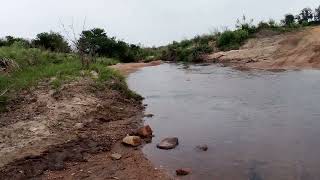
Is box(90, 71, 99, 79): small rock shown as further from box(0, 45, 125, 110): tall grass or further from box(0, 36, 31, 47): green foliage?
box(0, 36, 31, 47): green foliage

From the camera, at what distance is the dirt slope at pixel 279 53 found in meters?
22.5

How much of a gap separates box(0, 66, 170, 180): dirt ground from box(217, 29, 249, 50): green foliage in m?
21.0

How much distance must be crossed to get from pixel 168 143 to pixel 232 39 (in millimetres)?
26030

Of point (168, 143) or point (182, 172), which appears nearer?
point (182, 172)

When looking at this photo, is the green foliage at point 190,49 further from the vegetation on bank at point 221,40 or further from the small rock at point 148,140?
the small rock at point 148,140

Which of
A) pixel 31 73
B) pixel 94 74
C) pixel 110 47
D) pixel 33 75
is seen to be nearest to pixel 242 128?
pixel 94 74

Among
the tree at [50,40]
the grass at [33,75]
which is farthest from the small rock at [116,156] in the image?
the tree at [50,40]

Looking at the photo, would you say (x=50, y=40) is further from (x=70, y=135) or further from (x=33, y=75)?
(x=70, y=135)

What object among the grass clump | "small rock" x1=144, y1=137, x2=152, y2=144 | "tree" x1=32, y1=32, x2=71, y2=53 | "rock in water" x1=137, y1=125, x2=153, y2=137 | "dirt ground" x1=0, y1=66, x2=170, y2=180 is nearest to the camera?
"dirt ground" x1=0, y1=66, x2=170, y2=180

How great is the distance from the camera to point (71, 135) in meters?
9.32

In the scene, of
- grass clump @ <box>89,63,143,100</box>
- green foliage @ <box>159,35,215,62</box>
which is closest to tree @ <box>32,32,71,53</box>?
green foliage @ <box>159,35,215,62</box>

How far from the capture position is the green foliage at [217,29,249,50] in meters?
33.1

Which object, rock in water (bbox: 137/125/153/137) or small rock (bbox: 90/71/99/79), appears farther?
small rock (bbox: 90/71/99/79)

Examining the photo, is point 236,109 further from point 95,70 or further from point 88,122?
point 95,70
